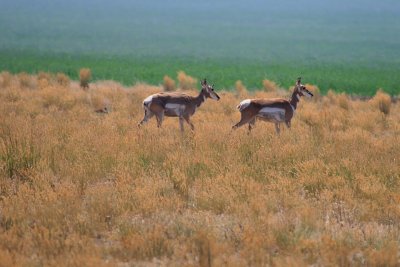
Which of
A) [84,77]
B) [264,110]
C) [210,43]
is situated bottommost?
[210,43]

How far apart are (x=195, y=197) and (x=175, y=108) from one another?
5.69 meters

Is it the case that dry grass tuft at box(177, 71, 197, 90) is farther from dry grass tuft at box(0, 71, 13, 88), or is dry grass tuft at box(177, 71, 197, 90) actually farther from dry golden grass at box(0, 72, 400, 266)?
dry golden grass at box(0, 72, 400, 266)

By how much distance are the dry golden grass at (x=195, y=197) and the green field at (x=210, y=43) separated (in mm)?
17785

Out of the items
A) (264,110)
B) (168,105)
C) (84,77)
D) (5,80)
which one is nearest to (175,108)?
(168,105)

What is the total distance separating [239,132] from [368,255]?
7.57m

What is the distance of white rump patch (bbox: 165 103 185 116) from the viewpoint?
46.4 feet

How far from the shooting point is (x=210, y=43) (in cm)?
7156

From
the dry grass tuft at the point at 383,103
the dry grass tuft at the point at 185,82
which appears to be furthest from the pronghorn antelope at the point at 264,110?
the dry grass tuft at the point at 185,82

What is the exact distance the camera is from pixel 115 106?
62.7 ft

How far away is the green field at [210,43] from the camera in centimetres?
3591

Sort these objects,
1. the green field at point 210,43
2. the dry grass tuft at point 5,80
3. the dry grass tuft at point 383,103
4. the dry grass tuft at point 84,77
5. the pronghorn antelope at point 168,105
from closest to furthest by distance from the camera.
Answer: the pronghorn antelope at point 168,105 < the dry grass tuft at point 383,103 < the dry grass tuft at point 5,80 < the dry grass tuft at point 84,77 < the green field at point 210,43

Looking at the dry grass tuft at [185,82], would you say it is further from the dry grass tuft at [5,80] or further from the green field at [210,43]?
the dry grass tuft at [5,80]

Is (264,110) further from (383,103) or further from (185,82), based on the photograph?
(185,82)

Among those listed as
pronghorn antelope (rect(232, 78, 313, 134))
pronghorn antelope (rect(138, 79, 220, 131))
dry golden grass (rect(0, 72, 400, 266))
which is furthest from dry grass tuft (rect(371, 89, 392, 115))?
pronghorn antelope (rect(138, 79, 220, 131))
